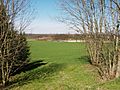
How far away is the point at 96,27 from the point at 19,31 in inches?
194

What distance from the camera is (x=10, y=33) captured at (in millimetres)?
16047

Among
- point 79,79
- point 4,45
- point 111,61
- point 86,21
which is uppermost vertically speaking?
point 86,21

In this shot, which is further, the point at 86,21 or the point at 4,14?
the point at 86,21

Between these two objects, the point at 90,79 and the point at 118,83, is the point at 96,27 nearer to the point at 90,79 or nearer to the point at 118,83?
Answer: the point at 90,79

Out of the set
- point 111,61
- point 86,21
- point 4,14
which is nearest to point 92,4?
point 86,21

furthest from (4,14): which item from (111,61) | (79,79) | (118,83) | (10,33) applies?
(118,83)

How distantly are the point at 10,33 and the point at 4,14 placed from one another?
1862 mm

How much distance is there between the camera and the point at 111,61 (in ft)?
47.3

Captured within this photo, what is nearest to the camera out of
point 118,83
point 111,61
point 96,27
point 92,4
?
point 118,83

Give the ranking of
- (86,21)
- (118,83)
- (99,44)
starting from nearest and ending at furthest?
(118,83) → (99,44) → (86,21)

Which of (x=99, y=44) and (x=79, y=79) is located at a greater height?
(x=99, y=44)

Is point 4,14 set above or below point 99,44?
above

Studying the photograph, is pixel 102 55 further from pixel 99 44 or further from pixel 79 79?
pixel 79 79

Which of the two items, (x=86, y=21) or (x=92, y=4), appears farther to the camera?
(x=86, y=21)
